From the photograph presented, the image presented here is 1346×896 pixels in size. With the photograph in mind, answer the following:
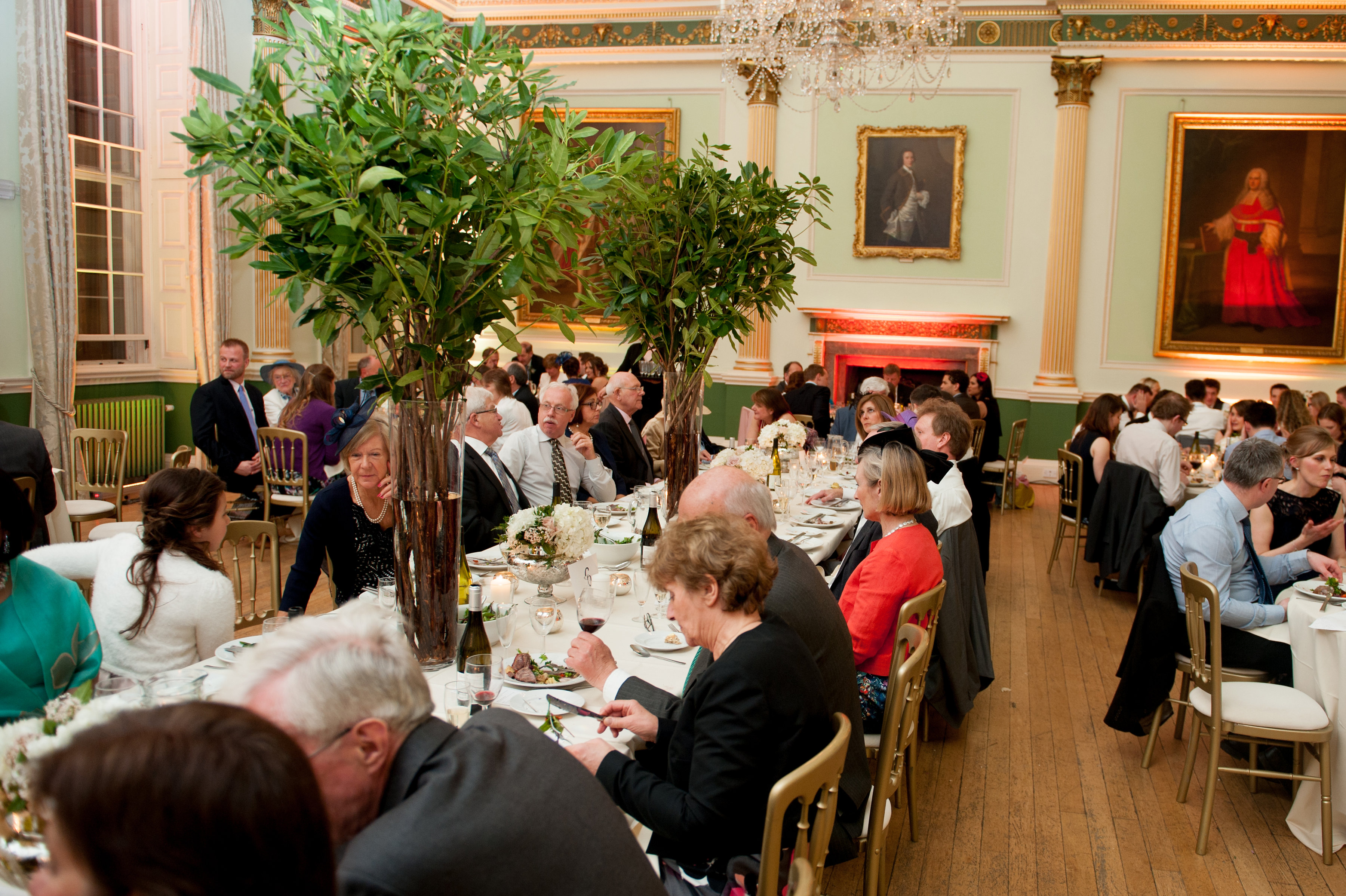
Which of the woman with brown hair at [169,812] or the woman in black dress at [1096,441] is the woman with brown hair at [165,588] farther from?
the woman in black dress at [1096,441]

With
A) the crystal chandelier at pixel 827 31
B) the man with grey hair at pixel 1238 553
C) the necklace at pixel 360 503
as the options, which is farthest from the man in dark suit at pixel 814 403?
the necklace at pixel 360 503

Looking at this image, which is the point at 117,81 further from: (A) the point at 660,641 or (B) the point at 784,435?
(A) the point at 660,641

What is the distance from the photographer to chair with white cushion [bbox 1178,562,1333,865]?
3311mm

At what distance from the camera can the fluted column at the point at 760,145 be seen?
36.8 ft

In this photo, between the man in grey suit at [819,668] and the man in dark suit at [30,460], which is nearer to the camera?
the man in grey suit at [819,668]

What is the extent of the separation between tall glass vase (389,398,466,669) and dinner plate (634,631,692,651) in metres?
0.54

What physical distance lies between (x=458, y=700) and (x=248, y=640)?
792 mm

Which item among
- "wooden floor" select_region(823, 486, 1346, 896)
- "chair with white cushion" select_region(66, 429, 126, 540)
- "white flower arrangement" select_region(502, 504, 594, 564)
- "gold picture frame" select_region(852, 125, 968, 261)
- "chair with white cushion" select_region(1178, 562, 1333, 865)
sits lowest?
"wooden floor" select_region(823, 486, 1346, 896)

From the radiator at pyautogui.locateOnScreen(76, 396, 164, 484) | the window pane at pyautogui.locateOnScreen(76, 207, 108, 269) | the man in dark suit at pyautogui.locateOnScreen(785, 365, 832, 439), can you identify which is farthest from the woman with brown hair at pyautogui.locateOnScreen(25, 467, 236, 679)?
the window pane at pyautogui.locateOnScreen(76, 207, 108, 269)

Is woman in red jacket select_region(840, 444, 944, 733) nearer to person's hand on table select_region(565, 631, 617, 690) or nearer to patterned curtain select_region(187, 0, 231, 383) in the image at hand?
person's hand on table select_region(565, 631, 617, 690)

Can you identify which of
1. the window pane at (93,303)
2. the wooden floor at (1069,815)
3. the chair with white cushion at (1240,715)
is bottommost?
the wooden floor at (1069,815)

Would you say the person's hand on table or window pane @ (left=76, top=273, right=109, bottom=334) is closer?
the person's hand on table

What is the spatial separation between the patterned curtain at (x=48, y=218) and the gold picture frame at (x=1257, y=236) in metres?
10.4

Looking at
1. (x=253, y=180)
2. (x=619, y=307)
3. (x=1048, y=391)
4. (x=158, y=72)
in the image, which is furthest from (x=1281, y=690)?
(x=158, y=72)
